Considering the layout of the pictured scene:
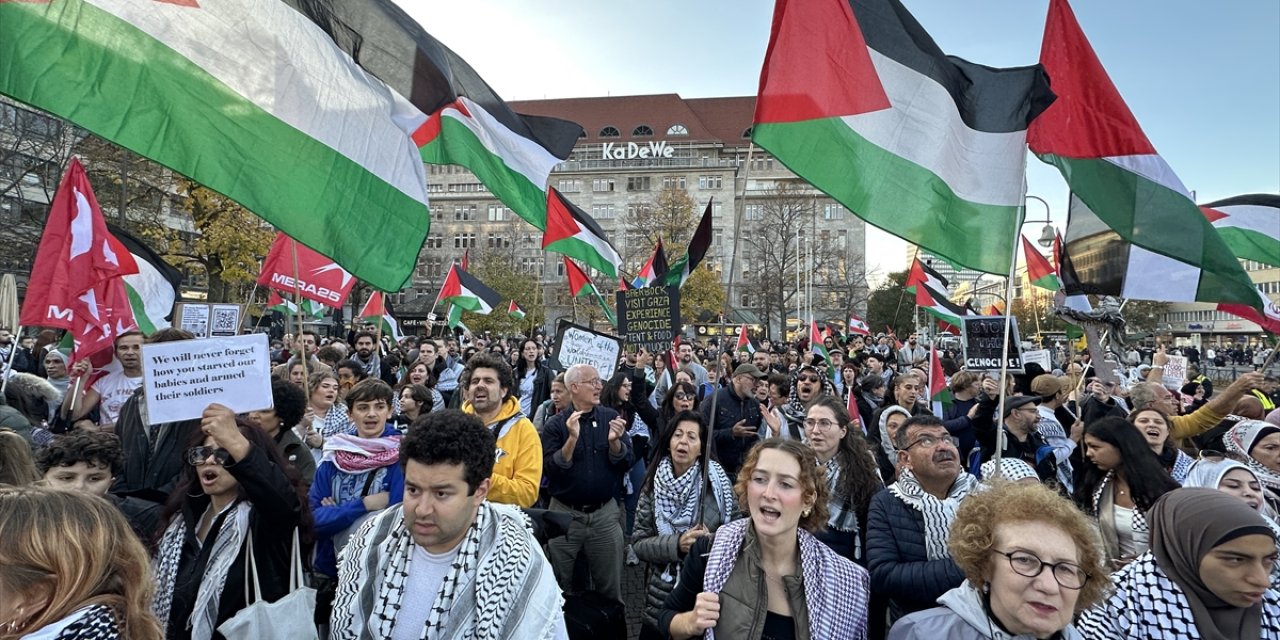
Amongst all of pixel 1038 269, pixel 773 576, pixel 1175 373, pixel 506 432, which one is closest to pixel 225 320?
pixel 506 432

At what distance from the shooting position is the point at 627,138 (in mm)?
76875

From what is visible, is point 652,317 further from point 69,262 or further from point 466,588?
point 466,588

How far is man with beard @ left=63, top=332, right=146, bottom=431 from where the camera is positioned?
553 cm

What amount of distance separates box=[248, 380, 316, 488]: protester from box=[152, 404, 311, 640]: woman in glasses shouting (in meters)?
0.98

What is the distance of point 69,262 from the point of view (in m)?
5.46

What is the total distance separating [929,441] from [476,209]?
7482cm

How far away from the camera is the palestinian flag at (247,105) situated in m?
2.90

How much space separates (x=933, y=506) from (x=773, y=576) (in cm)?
104

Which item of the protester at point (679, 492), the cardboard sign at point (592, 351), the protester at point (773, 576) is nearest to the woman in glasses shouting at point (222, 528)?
the protester at point (773, 576)

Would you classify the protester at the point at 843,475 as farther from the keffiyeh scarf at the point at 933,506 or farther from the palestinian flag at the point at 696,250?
the palestinian flag at the point at 696,250

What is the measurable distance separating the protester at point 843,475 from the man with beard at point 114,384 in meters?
5.34

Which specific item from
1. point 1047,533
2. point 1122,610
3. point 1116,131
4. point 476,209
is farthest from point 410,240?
point 476,209

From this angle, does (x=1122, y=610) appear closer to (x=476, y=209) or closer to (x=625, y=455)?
(x=625, y=455)

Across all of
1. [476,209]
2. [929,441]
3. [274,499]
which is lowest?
[274,499]
